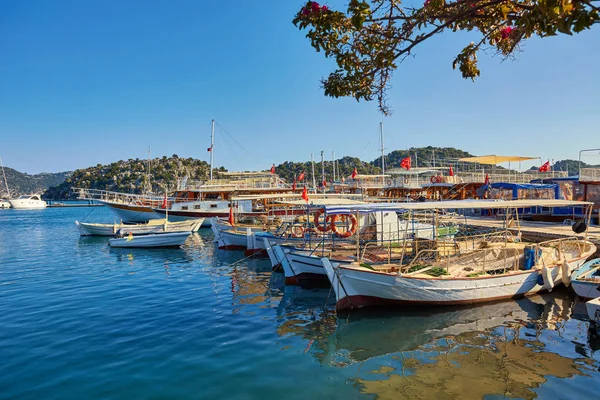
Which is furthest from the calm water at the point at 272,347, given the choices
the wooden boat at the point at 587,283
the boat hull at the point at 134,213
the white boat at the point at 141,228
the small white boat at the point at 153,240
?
the boat hull at the point at 134,213

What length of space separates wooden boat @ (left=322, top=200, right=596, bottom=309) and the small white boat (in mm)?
19870

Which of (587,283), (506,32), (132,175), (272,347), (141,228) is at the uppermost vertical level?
(132,175)

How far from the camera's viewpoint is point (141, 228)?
3378cm

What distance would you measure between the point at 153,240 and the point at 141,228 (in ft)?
16.3

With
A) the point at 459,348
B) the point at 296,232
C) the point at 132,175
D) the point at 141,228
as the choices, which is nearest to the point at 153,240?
the point at 141,228

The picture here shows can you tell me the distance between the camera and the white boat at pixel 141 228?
33.6 meters

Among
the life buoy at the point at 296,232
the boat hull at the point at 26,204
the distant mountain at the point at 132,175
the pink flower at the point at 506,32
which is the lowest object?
the life buoy at the point at 296,232

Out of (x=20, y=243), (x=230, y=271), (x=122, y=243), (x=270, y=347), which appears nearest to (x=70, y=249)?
(x=122, y=243)

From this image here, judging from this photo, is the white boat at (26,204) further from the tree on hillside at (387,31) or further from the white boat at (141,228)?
the tree on hillside at (387,31)

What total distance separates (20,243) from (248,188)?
23511mm

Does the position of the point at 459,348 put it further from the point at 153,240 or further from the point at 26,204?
the point at 26,204

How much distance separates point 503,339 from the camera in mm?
10594

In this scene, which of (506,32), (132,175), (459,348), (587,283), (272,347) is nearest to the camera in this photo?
(506,32)

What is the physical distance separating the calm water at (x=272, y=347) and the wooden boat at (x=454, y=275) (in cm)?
47
